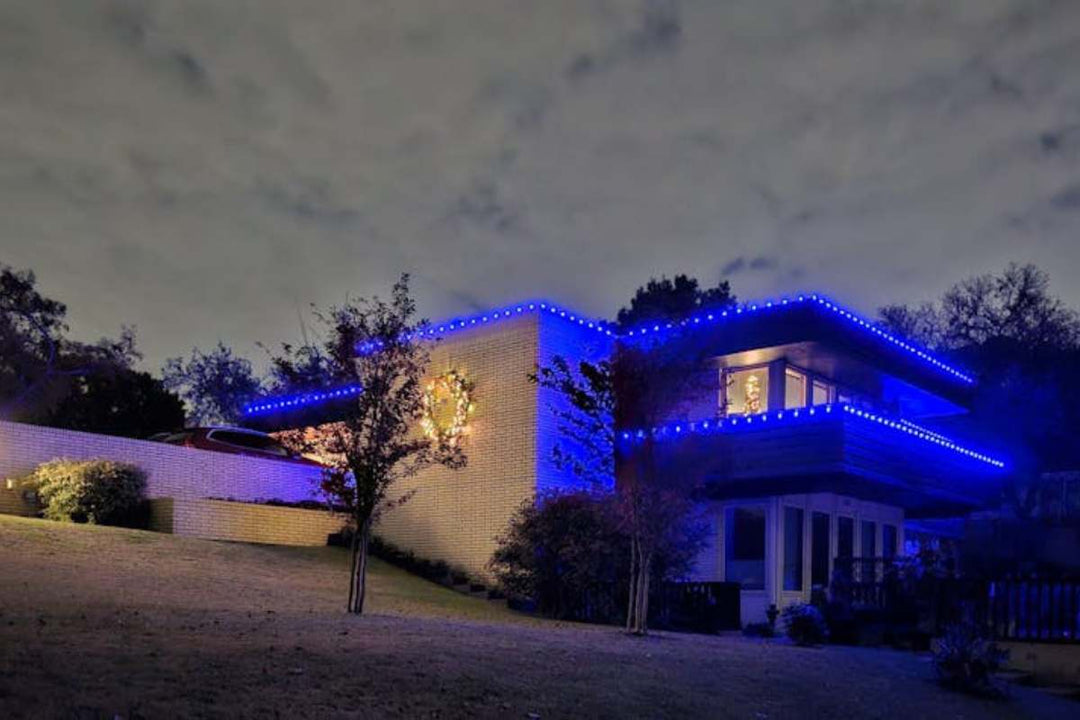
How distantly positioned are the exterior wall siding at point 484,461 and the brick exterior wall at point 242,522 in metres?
2.02

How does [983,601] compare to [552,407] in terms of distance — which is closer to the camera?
[983,601]

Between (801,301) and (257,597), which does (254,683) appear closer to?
(257,597)

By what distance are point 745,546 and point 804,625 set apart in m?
5.64

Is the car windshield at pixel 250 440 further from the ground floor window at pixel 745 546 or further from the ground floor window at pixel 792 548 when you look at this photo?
the ground floor window at pixel 792 548

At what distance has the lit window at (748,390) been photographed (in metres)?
24.6

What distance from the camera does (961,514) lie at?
30.2 m

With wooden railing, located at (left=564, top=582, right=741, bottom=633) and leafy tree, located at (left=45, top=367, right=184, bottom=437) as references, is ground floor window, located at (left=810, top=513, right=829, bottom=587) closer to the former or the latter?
wooden railing, located at (left=564, top=582, right=741, bottom=633)

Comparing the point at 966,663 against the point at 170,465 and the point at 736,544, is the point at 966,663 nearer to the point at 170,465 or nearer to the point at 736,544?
the point at 736,544

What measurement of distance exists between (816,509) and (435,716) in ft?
58.1

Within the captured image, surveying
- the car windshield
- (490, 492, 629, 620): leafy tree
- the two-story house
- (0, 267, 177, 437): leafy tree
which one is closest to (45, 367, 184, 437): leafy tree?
(0, 267, 177, 437): leafy tree

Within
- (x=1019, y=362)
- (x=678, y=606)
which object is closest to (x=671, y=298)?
(x=1019, y=362)

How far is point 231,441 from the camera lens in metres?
26.0

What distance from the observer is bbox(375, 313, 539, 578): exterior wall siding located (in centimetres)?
2327

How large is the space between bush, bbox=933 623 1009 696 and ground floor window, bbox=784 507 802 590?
8.86 m
